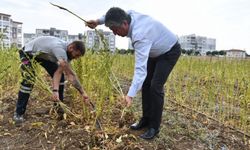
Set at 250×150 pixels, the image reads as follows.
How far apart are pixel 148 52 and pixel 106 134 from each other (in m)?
0.95

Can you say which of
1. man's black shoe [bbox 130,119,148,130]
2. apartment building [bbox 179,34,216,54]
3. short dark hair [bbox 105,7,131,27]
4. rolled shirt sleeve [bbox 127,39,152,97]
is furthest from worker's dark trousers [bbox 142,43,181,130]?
apartment building [bbox 179,34,216,54]

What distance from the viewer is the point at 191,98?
18.5 ft

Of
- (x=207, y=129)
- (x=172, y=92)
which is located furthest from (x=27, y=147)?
(x=172, y=92)

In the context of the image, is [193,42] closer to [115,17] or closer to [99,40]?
[99,40]

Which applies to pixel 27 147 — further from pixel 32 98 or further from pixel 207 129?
pixel 207 129

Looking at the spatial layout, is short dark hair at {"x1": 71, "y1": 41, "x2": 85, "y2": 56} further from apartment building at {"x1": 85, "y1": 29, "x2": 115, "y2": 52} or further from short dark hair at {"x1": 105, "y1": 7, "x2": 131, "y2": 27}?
short dark hair at {"x1": 105, "y1": 7, "x2": 131, "y2": 27}

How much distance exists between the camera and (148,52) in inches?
107

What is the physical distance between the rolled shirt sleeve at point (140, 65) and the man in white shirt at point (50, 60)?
3.10 feet

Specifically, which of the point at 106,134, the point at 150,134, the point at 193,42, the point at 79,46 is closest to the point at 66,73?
the point at 79,46

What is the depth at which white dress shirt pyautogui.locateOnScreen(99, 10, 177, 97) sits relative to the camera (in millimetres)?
2631

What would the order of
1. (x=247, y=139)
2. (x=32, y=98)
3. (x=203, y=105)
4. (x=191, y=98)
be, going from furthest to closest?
(x=191, y=98) < (x=203, y=105) < (x=32, y=98) < (x=247, y=139)

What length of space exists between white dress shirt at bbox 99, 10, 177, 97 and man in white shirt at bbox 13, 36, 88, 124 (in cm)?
52

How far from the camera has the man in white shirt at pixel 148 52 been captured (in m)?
2.70

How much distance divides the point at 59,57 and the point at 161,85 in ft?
3.85
